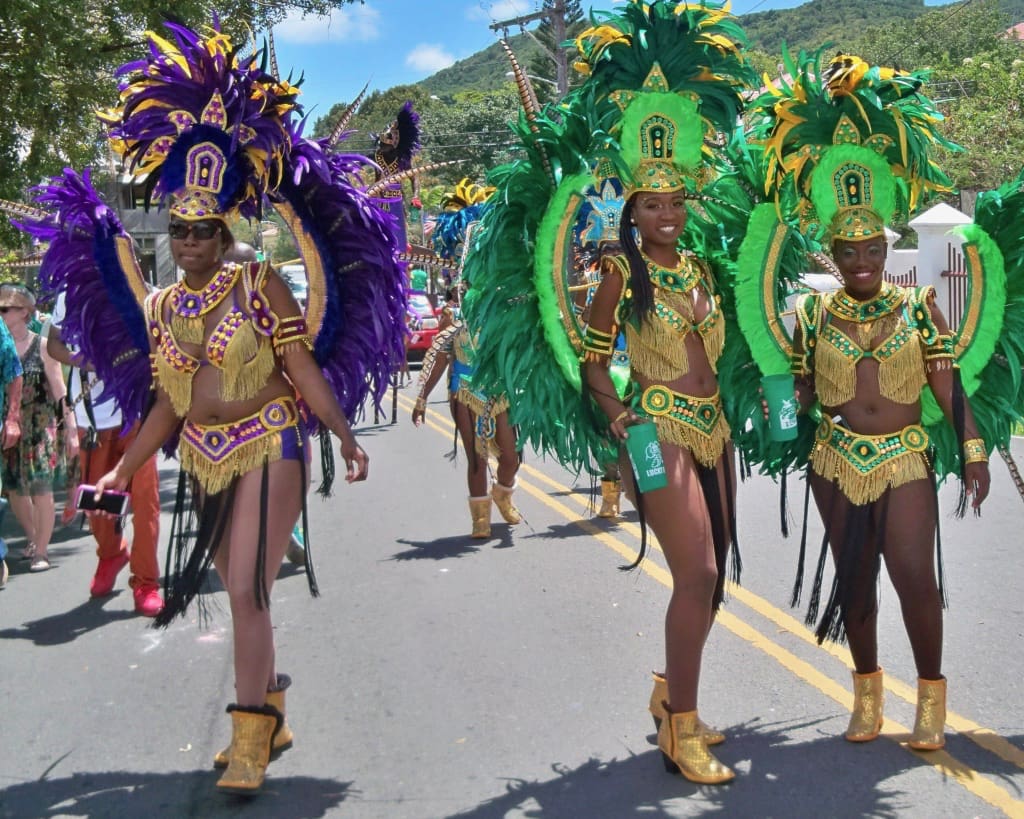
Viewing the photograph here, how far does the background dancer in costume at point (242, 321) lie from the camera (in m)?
4.21

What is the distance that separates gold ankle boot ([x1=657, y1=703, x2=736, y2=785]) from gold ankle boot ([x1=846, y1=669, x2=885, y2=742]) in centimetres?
57

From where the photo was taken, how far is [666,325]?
4141mm

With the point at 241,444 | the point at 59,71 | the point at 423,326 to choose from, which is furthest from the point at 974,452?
the point at 423,326

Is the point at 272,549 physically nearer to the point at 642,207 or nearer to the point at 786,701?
the point at 642,207

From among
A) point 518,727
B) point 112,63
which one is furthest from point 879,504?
point 112,63

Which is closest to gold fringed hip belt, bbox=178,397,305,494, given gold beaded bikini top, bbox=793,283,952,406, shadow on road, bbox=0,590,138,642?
gold beaded bikini top, bbox=793,283,952,406

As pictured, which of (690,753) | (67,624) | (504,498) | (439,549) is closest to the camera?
(690,753)

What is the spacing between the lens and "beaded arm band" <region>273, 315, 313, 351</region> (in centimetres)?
432

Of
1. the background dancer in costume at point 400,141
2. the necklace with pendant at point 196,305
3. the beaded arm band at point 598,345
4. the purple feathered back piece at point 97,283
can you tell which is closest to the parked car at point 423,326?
the background dancer in costume at point 400,141

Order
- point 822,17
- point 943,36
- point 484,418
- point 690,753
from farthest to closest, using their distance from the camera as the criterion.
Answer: point 822,17, point 943,36, point 484,418, point 690,753

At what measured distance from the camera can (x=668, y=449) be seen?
13.4 ft

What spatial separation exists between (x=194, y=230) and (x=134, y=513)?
112 inches

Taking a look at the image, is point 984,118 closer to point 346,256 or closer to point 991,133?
point 991,133

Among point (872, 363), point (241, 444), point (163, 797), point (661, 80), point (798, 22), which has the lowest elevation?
point (163, 797)
